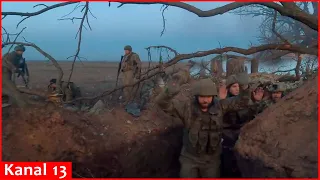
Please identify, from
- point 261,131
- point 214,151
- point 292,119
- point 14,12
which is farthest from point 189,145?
point 14,12

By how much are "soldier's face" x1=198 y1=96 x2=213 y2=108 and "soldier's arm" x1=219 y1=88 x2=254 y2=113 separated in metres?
0.22

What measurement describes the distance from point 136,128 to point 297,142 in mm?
2540

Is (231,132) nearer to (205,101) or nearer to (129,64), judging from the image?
(205,101)

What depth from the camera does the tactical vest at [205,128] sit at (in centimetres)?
457

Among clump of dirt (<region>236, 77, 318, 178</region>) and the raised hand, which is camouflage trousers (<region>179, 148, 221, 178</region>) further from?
the raised hand

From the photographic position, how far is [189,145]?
4.74 m

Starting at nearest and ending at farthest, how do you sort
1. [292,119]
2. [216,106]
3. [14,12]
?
[292,119], [216,106], [14,12]

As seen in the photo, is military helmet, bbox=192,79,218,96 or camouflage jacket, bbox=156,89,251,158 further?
camouflage jacket, bbox=156,89,251,158

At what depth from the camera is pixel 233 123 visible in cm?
545

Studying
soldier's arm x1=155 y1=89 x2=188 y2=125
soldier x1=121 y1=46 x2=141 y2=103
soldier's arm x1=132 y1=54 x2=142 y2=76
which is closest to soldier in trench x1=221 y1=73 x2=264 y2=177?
soldier's arm x1=155 y1=89 x2=188 y2=125

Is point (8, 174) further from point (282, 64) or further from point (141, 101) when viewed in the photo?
point (282, 64)

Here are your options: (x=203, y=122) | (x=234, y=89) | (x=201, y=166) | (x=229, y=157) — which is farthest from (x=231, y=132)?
(x=203, y=122)

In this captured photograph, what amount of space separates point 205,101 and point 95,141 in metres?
1.56

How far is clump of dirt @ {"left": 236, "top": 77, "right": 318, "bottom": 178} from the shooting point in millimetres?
3756
